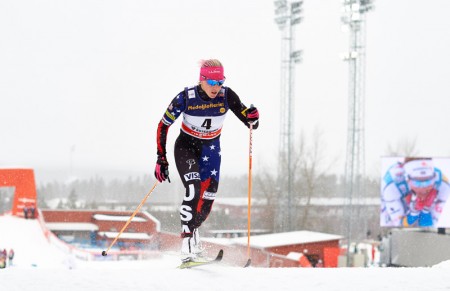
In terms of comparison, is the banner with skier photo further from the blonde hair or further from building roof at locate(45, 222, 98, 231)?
building roof at locate(45, 222, 98, 231)

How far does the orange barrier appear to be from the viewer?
32625 millimetres

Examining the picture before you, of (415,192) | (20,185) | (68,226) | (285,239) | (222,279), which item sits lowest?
(68,226)

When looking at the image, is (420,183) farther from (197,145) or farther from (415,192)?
(197,145)

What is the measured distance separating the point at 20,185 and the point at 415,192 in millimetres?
23341

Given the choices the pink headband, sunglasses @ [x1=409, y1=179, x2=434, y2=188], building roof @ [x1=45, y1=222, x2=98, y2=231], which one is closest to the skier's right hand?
the pink headband

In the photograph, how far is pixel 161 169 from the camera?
5461 mm

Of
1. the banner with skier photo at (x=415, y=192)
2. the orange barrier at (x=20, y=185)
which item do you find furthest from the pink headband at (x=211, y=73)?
the orange barrier at (x=20, y=185)

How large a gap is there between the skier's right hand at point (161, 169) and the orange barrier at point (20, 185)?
2918 centimetres

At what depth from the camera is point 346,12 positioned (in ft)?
94.5

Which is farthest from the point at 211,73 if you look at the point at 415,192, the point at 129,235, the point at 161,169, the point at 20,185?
the point at 129,235

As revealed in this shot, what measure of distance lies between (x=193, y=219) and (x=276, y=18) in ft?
94.7

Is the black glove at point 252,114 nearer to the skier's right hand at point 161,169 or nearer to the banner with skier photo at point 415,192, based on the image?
the skier's right hand at point 161,169

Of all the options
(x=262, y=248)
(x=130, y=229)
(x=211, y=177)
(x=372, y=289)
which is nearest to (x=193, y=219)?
(x=211, y=177)

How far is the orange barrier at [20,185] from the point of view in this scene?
107ft
